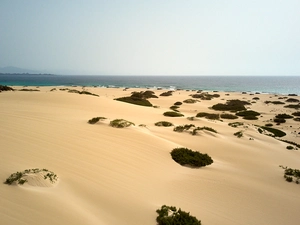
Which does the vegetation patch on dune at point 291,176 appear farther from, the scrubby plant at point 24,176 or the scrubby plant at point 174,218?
the scrubby plant at point 24,176

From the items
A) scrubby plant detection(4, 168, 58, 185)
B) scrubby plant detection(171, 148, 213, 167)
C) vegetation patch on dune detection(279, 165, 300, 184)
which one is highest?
scrubby plant detection(4, 168, 58, 185)

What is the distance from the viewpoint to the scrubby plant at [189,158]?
8.14m

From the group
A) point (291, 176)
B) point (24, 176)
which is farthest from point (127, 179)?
point (291, 176)

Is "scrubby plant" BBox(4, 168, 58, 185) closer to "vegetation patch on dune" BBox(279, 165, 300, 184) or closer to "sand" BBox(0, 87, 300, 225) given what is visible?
"sand" BBox(0, 87, 300, 225)

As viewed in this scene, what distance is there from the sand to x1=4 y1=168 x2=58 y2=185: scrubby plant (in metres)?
0.14

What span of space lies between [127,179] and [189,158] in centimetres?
296

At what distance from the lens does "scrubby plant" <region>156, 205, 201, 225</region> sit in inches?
184

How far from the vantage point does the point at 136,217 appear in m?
4.89

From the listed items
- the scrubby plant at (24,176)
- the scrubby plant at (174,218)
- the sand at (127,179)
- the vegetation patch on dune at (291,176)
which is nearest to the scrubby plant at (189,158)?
the sand at (127,179)

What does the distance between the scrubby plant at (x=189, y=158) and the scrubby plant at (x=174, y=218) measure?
319 cm

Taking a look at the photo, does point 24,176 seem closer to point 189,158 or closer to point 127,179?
point 127,179

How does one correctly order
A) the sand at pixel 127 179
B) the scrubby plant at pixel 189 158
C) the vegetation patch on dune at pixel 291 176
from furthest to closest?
the scrubby plant at pixel 189 158 < the vegetation patch on dune at pixel 291 176 < the sand at pixel 127 179

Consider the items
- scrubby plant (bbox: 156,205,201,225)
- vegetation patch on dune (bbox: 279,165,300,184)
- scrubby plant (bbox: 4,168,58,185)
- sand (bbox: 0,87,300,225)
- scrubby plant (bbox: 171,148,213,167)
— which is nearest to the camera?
scrubby plant (bbox: 156,205,201,225)

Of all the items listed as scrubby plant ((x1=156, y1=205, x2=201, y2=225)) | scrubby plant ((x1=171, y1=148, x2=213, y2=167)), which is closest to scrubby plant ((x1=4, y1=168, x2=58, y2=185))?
scrubby plant ((x1=156, y1=205, x2=201, y2=225))
